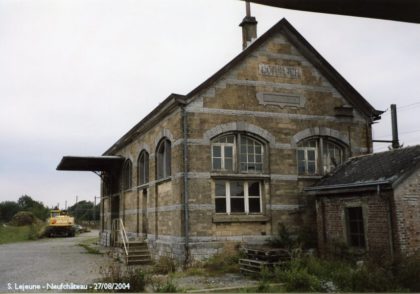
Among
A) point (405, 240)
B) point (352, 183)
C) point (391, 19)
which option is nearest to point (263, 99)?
point (352, 183)

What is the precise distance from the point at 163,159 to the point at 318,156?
18.9ft

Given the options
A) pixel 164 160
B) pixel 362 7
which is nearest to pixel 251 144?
pixel 164 160

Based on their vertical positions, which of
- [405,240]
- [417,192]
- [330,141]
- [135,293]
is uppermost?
[330,141]

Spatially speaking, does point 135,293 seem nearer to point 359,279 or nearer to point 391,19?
point 359,279

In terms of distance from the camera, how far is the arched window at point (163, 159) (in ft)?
52.8

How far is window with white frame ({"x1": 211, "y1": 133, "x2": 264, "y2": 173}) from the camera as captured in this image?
14.7m

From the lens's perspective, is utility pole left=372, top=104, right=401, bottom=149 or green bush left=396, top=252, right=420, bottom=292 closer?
green bush left=396, top=252, right=420, bottom=292

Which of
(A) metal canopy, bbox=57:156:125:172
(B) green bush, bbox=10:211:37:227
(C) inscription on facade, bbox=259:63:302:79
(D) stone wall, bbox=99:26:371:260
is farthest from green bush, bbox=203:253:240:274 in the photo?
(B) green bush, bbox=10:211:37:227

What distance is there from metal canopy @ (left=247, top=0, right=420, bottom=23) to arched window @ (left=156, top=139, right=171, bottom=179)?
14.8 metres

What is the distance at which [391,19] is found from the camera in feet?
4.59

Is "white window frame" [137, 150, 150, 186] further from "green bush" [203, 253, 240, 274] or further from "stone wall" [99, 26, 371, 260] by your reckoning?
"green bush" [203, 253, 240, 274]

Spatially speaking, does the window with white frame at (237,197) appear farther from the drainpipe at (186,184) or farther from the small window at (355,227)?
the small window at (355,227)

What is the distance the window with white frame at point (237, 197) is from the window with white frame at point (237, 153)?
475 mm

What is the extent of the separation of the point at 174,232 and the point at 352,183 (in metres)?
5.80
